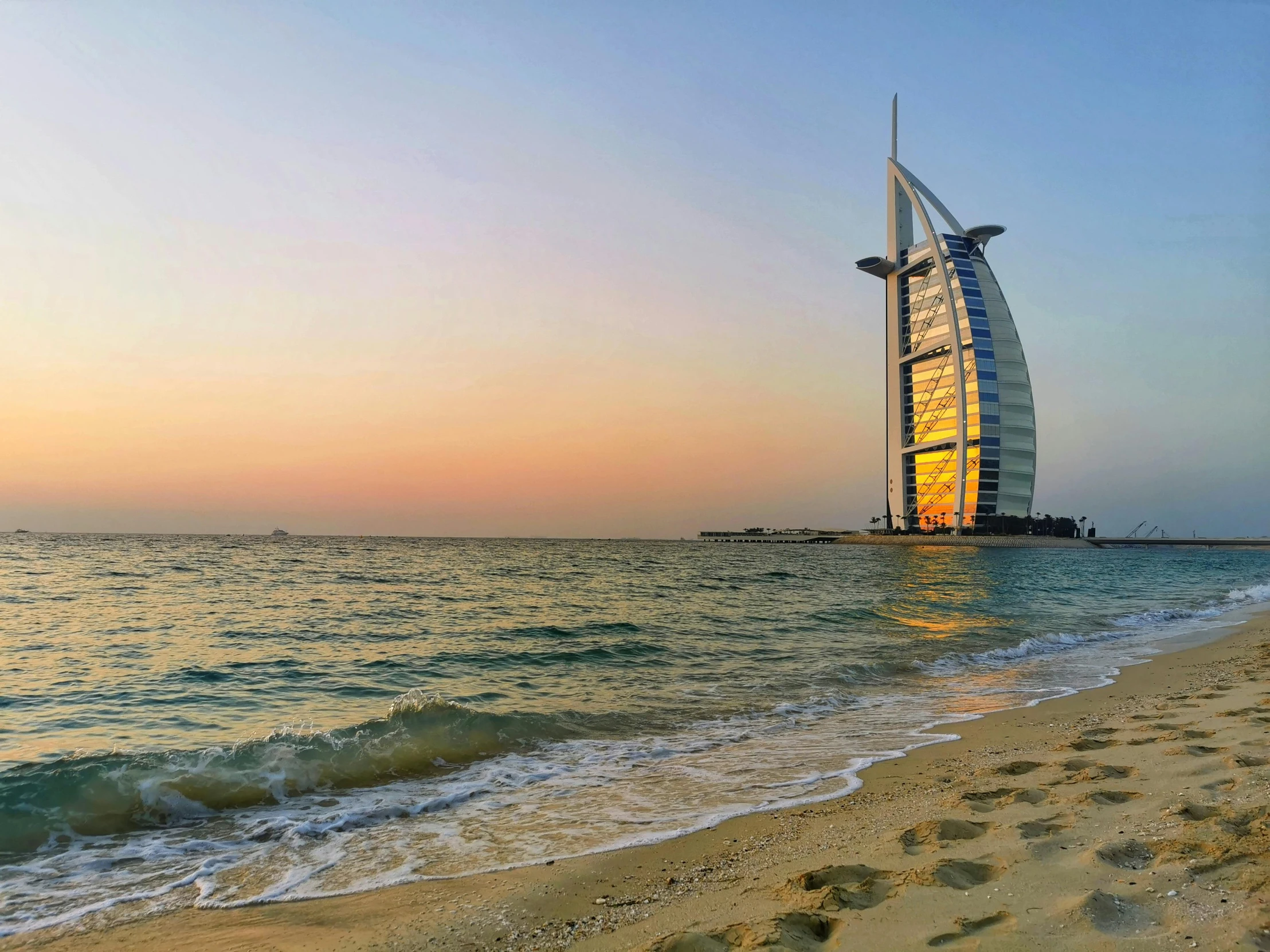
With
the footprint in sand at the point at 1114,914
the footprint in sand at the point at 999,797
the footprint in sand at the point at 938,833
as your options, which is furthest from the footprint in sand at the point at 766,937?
the footprint in sand at the point at 999,797

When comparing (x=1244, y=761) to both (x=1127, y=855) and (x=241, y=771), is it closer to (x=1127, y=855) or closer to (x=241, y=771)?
(x=1127, y=855)

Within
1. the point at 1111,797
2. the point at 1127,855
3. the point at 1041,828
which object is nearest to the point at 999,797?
the point at 1111,797

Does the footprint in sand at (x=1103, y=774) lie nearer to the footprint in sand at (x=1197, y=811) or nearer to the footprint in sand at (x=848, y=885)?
the footprint in sand at (x=1197, y=811)

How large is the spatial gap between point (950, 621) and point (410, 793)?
19.4m

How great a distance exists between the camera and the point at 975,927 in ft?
11.4

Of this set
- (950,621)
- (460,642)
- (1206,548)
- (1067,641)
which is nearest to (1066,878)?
(460,642)

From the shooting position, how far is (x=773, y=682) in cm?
1320

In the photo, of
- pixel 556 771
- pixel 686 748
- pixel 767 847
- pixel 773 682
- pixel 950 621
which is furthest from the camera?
pixel 950 621

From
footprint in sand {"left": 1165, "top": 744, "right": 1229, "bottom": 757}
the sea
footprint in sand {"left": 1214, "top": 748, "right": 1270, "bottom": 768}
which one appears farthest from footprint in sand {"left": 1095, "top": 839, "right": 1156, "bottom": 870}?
footprint in sand {"left": 1165, "top": 744, "right": 1229, "bottom": 757}

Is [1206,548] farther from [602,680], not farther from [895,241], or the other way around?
[602,680]

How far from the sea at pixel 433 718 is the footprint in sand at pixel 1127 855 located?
2.61m

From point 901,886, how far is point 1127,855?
1278 mm

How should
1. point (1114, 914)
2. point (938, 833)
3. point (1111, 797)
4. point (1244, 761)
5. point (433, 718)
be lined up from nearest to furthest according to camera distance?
point (1114, 914) → point (938, 833) → point (1111, 797) → point (1244, 761) → point (433, 718)

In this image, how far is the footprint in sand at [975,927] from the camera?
132 inches
